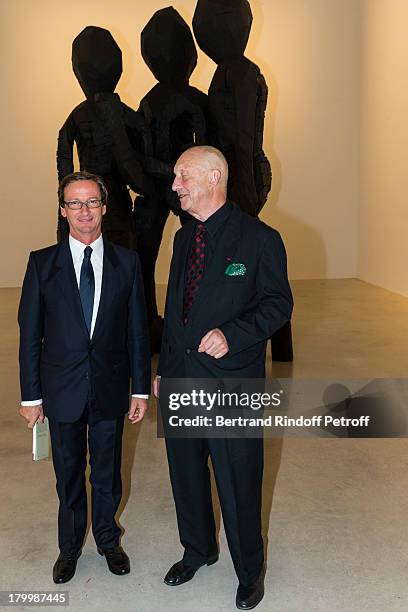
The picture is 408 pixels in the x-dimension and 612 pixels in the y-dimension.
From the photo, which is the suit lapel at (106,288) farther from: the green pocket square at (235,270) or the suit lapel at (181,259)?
the green pocket square at (235,270)

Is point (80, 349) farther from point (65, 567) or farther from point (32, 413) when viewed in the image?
point (65, 567)

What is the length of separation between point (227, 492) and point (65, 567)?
60cm

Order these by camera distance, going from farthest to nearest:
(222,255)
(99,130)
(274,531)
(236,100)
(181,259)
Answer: (99,130)
(236,100)
(274,531)
(181,259)
(222,255)

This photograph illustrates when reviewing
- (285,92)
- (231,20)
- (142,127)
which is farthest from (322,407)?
(285,92)

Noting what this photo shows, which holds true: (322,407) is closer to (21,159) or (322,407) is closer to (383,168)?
(383,168)

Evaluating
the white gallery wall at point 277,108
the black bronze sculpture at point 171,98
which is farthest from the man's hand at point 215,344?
the white gallery wall at point 277,108

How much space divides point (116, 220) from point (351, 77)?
5.39 m

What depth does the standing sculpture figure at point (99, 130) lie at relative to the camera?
17.0ft

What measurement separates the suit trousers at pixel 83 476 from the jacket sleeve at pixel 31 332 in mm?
132

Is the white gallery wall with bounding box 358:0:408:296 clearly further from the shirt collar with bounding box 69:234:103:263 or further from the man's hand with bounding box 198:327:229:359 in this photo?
the man's hand with bounding box 198:327:229:359

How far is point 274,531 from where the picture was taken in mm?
2750

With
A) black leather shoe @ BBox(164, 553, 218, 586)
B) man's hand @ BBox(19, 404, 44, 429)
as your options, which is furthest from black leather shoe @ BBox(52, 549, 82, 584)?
man's hand @ BBox(19, 404, 44, 429)

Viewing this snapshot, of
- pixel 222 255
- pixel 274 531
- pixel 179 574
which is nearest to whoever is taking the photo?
pixel 222 255

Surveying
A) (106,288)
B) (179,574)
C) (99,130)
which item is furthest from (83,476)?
(99,130)
